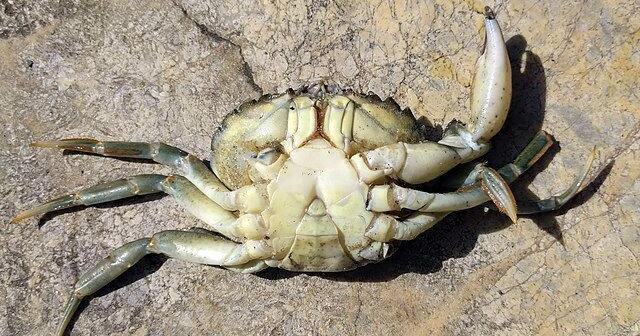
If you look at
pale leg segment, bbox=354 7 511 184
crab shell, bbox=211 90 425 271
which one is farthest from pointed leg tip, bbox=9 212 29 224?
pale leg segment, bbox=354 7 511 184

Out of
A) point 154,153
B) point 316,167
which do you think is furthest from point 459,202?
point 154,153

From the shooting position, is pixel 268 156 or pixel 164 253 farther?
pixel 164 253

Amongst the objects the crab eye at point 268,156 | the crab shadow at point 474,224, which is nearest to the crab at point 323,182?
the crab eye at point 268,156

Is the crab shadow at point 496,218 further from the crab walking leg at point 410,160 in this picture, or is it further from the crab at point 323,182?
the crab walking leg at point 410,160

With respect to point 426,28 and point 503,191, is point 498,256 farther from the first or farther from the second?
point 426,28

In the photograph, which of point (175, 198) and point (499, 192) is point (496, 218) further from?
point (175, 198)

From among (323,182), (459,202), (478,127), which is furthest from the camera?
(478,127)
